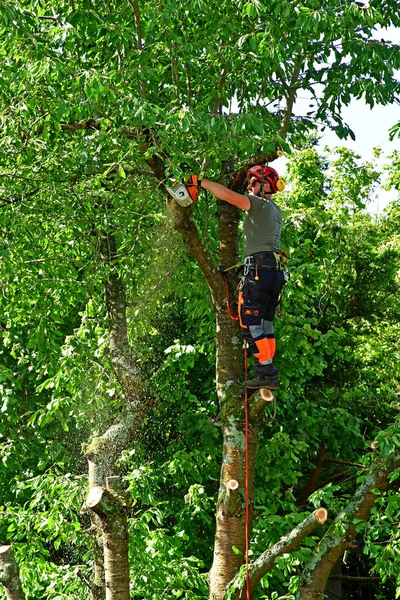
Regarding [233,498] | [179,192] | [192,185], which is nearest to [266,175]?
[192,185]

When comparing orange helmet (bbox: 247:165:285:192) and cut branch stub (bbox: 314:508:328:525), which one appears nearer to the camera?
orange helmet (bbox: 247:165:285:192)

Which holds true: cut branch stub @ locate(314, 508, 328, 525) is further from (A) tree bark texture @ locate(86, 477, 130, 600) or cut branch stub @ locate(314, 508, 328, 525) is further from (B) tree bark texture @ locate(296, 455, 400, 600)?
(A) tree bark texture @ locate(86, 477, 130, 600)

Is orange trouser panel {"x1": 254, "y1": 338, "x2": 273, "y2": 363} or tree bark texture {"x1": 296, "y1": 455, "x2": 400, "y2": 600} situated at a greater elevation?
orange trouser panel {"x1": 254, "y1": 338, "x2": 273, "y2": 363}

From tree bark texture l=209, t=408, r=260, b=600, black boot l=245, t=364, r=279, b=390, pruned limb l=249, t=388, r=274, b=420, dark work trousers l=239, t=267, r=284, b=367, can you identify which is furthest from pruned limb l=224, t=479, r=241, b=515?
dark work trousers l=239, t=267, r=284, b=367

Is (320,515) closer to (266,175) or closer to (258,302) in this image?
(258,302)

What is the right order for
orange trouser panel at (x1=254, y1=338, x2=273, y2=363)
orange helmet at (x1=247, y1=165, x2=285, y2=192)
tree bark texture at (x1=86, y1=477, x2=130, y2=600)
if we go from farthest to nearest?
1. tree bark texture at (x1=86, y1=477, x2=130, y2=600)
2. orange trouser panel at (x1=254, y1=338, x2=273, y2=363)
3. orange helmet at (x1=247, y1=165, x2=285, y2=192)

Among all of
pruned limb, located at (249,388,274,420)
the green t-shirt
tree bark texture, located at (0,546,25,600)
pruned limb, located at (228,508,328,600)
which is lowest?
tree bark texture, located at (0,546,25,600)

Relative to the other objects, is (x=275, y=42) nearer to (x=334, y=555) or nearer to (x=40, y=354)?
(x=334, y=555)

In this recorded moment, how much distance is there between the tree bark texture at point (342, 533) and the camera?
6395 millimetres

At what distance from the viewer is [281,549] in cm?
635

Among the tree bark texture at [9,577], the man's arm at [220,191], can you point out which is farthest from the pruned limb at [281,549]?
the man's arm at [220,191]

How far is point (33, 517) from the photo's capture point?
7.97 meters

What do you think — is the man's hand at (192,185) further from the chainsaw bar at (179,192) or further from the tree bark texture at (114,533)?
the tree bark texture at (114,533)

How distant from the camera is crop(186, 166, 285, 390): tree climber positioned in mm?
6113
